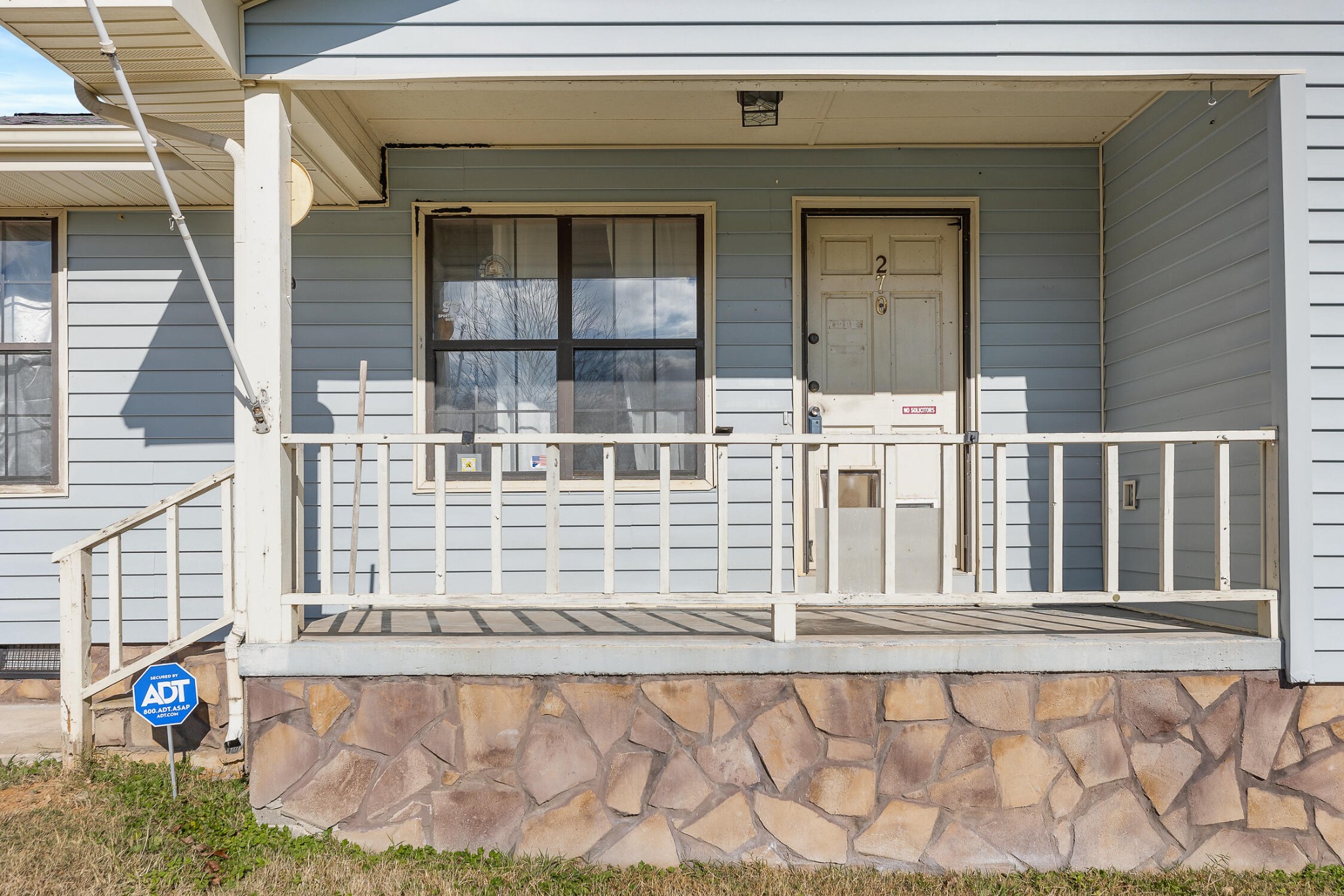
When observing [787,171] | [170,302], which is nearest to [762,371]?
[787,171]

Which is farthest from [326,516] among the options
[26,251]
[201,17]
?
[26,251]

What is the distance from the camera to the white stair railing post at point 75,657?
4.20 meters

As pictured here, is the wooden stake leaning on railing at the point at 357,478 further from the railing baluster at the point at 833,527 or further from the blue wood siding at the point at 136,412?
the railing baluster at the point at 833,527

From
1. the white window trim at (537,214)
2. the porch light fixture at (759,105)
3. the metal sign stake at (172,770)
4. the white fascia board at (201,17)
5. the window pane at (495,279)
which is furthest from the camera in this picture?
the window pane at (495,279)

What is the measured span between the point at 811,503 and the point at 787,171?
180 cm

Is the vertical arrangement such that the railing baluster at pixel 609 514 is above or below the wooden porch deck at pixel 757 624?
above

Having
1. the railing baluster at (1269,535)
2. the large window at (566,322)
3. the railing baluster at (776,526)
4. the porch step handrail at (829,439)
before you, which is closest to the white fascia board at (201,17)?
the porch step handrail at (829,439)

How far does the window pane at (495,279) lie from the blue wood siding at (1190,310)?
9.80ft

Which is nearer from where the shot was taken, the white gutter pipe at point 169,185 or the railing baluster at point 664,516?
the white gutter pipe at point 169,185

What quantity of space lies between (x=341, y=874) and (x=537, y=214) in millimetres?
3329

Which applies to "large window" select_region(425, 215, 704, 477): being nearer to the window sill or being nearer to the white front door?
the white front door

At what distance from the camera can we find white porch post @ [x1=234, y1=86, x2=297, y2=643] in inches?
136

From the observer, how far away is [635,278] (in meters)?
5.10

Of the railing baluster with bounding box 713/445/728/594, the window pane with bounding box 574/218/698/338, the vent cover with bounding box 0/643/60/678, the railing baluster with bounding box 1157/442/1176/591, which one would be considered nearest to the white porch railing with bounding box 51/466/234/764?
the vent cover with bounding box 0/643/60/678
